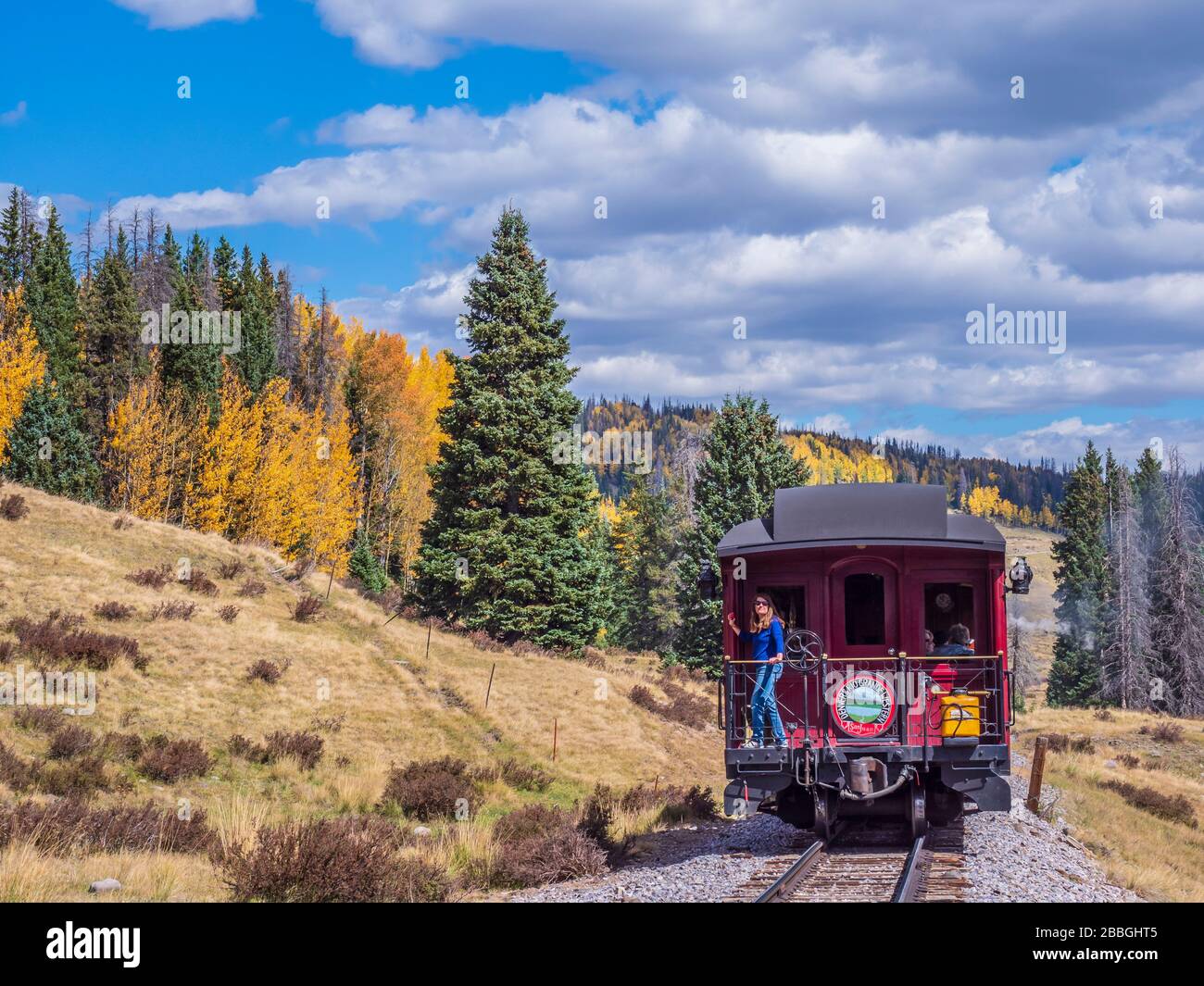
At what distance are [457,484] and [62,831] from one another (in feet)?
85.1

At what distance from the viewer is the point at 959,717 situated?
12117mm

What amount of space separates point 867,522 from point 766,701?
7.97ft

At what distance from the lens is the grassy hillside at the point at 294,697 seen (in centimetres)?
1812

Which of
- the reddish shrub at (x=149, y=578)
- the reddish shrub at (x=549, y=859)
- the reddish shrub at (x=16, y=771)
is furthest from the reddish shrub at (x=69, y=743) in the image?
the reddish shrub at (x=149, y=578)

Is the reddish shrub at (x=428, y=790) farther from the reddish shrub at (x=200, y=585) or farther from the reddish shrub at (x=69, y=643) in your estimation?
the reddish shrub at (x=200, y=585)

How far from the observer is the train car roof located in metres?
12.6

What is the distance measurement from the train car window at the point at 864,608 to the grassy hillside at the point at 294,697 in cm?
525

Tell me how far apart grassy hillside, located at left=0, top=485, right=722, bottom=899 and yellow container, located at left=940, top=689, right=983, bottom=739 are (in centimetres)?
572

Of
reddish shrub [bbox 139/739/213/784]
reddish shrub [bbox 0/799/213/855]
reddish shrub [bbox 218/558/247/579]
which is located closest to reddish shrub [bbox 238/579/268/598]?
reddish shrub [bbox 218/558/247/579]

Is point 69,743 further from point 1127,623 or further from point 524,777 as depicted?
point 1127,623

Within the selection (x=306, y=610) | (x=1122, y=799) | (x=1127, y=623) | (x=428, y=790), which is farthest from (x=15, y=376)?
(x=1127, y=623)

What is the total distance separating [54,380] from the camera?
50312mm

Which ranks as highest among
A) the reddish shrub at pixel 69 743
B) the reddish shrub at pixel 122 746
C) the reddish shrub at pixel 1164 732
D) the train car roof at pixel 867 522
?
the train car roof at pixel 867 522
